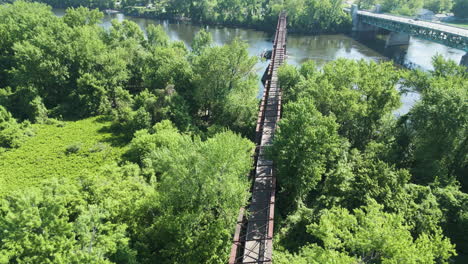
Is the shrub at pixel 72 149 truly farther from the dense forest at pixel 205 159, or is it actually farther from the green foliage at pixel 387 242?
the green foliage at pixel 387 242

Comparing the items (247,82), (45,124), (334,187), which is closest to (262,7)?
(247,82)

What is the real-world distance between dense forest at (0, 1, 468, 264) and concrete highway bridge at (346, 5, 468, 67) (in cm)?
A: 3519

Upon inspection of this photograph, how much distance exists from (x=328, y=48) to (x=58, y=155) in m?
78.8

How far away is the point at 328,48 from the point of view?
90750mm

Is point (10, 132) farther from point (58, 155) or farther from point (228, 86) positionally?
point (228, 86)

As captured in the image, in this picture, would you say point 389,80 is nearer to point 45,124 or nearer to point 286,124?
point 286,124

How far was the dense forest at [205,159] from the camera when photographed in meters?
19.6

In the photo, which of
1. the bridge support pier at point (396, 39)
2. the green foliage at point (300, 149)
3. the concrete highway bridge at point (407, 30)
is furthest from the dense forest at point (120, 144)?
the bridge support pier at point (396, 39)

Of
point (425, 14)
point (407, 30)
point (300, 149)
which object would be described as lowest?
point (300, 149)

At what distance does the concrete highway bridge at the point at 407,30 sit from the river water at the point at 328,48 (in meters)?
4.33

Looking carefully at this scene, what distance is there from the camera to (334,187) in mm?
29828

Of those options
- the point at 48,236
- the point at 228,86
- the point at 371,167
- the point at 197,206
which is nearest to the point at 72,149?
the point at 48,236

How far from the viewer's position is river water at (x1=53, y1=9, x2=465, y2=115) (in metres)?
79.7

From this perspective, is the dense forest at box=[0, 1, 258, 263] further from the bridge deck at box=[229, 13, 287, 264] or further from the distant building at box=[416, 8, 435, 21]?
the distant building at box=[416, 8, 435, 21]
